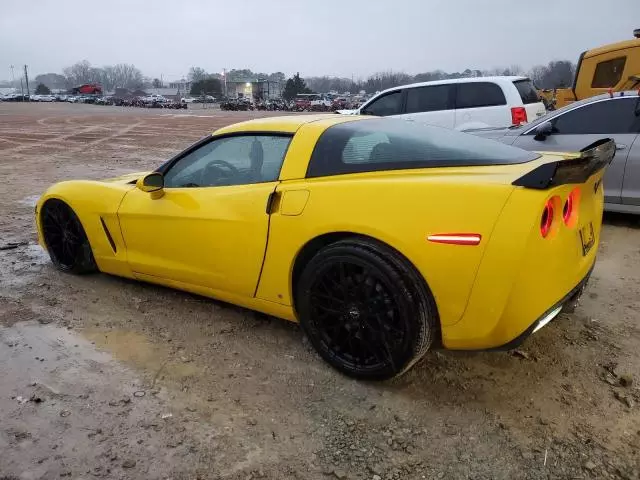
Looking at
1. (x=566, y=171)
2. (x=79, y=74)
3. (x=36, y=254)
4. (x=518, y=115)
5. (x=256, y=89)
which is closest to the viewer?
(x=566, y=171)

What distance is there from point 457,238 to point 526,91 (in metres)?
Result: 7.56

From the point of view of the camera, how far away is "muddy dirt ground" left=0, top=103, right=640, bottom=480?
2199 millimetres

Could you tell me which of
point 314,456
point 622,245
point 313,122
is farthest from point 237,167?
point 622,245

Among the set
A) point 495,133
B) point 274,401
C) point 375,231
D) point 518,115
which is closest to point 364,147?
point 375,231

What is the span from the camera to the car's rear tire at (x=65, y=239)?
4.21m

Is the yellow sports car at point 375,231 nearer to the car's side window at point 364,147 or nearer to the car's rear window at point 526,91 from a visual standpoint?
the car's side window at point 364,147

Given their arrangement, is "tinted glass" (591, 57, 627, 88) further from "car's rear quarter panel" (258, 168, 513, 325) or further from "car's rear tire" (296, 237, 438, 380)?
"car's rear tire" (296, 237, 438, 380)

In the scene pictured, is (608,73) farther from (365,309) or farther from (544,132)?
(365,309)

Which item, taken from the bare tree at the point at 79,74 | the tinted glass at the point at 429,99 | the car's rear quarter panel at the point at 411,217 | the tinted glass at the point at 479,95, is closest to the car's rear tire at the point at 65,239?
the car's rear quarter panel at the point at 411,217

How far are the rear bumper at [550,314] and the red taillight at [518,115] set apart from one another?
243 inches

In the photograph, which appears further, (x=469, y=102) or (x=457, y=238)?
(x=469, y=102)

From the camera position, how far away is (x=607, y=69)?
1165 centimetres

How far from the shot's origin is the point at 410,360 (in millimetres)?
2553

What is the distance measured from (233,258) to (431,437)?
1.48 m
